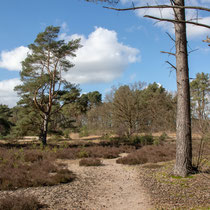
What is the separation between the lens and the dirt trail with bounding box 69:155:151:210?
5129mm

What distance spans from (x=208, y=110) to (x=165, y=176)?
10.4 ft

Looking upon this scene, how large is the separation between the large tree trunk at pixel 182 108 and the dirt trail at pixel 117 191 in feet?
5.42

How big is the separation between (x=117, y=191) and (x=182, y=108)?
11.2 ft

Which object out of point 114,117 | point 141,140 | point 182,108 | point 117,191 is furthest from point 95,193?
point 114,117

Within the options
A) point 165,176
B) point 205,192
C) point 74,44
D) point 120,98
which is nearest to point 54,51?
point 74,44

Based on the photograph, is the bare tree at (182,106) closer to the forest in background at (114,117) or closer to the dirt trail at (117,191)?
the dirt trail at (117,191)

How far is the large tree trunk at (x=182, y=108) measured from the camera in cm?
685

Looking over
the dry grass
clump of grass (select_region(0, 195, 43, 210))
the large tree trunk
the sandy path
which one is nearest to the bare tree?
the large tree trunk

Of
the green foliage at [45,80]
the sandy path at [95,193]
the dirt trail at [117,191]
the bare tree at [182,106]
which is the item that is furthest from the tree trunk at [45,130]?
the bare tree at [182,106]

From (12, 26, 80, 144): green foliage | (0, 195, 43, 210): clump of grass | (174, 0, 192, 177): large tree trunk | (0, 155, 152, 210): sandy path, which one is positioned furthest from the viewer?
(12, 26, 80, 144): green foliage

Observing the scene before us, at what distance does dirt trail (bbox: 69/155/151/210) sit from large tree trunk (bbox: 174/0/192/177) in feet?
5.42

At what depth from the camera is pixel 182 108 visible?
273 inches

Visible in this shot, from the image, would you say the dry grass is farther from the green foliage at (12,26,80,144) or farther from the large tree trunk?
the green foliage at (12,26,80,144)

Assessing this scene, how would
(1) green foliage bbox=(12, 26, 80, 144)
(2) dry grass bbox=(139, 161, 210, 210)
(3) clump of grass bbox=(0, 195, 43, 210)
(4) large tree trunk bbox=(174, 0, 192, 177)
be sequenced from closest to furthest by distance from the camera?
1. (3) clump of grass bbox=(0, 195, 43, 210)
2. (2) dry grass bbox=(139, 161, 210, 210)
3. (4) large tree trunk bbox=(174, 0, 192, 177)
4. (1) green foliage bbox=(12, 26, 80, 144)
